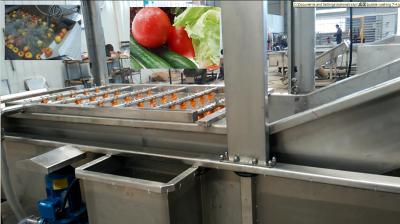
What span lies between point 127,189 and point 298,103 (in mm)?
882

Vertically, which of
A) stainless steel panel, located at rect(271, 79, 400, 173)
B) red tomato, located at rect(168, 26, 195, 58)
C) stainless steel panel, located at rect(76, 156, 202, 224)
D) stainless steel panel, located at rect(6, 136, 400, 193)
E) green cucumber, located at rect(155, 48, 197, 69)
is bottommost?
stainless steel panel, located at rect(76, 156, 202, 224)

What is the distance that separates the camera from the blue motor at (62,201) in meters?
1.40

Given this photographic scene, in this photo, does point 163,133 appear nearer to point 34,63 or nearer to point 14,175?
point 14,175

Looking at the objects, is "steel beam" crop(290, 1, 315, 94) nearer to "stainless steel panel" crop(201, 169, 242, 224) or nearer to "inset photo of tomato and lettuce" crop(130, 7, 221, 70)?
"inset photo of tomato and lettuce" crop(130, 7, 221, 70)

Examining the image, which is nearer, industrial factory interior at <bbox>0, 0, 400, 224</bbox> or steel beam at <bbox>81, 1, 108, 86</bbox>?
industrial factory interior at <bbox>0, 0, 400, 224</bbox>

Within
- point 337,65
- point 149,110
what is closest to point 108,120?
point 149,110

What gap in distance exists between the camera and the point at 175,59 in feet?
→ 5.15

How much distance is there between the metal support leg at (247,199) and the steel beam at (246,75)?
0.29 feet

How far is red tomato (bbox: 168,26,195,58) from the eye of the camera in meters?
1.53

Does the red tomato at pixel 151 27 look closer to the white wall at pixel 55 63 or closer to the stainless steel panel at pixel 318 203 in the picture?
the stainless steel panel at pixel 318 203

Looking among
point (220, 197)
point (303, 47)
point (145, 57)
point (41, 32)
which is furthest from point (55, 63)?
point (220, 197)

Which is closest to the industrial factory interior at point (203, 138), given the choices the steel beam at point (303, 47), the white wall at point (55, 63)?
the steel beam at point (303, 47)

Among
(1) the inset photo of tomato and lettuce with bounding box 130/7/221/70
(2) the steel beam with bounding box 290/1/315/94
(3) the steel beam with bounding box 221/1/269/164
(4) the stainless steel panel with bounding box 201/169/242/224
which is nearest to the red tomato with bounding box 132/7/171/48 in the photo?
(1) the inset photo of tomato and lettuce with bounding box 130/7/221/70

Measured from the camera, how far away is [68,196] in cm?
145
